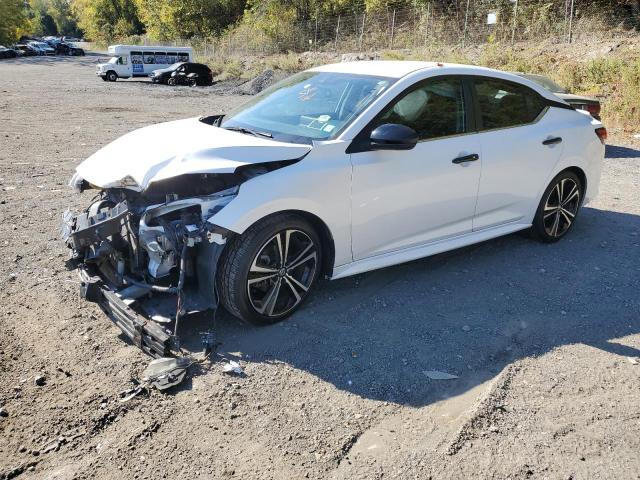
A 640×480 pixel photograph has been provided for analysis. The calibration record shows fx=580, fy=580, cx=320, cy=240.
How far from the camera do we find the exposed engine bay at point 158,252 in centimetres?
375

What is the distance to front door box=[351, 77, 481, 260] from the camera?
4338 mm

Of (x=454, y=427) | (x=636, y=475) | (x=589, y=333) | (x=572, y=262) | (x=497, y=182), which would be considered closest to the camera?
(x=636, y=475)

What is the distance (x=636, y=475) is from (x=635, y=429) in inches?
16.3

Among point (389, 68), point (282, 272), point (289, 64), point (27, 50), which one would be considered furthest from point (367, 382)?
point (27, 50)

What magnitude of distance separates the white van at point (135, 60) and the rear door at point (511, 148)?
36.6 meters

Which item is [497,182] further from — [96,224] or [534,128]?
[96,224]

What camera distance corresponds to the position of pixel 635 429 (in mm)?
3193

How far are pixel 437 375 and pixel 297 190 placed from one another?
60.1 inches

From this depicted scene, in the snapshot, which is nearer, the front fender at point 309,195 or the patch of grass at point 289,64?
the front fender at point 309,195

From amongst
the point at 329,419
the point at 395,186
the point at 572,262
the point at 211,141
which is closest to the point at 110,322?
the point at 211,141

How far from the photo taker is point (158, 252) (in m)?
3.80

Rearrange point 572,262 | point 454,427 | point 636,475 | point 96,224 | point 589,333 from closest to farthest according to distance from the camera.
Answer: point 636,475 < point 454,427 < point 96,224 < point 589,333 < point 572,262

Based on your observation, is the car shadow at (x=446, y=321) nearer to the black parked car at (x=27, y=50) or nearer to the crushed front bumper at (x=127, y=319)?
the crushed front bumper at (x=127, y=319)

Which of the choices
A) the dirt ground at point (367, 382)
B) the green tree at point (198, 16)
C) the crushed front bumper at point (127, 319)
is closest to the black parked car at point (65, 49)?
the green tree at point (198, 16)
